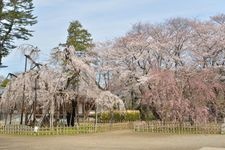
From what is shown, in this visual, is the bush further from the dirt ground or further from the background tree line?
the dirt ground

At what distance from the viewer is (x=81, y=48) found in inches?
1576

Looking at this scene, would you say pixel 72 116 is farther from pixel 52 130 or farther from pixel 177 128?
pixel 177 128

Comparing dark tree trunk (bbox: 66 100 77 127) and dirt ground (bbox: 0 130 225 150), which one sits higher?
dark tree trunk (bbox: 66 100 77 127)

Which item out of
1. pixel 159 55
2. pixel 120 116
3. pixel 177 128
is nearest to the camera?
pixel 177 128

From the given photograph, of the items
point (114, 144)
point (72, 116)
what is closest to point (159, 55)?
point (72, 116)

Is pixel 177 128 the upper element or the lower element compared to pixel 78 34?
lower

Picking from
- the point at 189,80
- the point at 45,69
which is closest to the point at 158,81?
the point at 189,80

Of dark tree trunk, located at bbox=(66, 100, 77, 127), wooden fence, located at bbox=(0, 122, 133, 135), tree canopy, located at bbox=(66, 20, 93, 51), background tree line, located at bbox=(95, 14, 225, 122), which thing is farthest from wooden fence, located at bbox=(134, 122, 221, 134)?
tree canopy, located at bbox=(66, 20, 93, 51)

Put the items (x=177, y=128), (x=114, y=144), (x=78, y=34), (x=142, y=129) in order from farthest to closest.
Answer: (x=78, y=34), (x=142, y=129), (x=177, y=128), (x=114, y=144)

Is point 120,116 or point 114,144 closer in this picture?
point 114,144

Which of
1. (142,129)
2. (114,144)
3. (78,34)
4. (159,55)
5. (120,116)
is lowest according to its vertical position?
(114,144)

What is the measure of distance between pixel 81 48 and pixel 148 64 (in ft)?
41.5

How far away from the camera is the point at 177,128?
20797 millimetres

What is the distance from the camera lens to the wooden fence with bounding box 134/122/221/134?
784 inches
